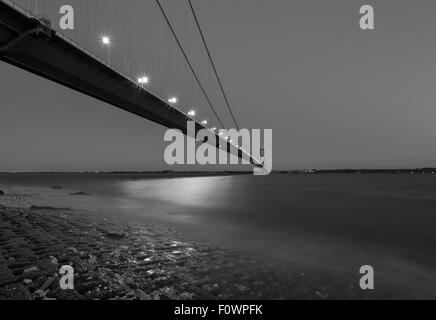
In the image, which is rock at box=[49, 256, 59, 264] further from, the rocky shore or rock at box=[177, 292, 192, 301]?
rock at box=[177, 292, 192, 301]

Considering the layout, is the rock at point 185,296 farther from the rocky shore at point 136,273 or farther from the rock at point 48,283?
the rock at point 48,283

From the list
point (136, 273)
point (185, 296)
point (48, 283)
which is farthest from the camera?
point (136, 273)

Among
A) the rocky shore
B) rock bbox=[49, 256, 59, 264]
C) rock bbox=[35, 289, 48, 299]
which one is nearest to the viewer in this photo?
rock bbox=[35, 289, 48, 299]

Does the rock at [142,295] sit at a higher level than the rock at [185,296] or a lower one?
higher

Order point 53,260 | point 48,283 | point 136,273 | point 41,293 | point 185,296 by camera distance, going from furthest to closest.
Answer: point 53,260, point 136,273, point 185,296, point 48,283, point 41,293

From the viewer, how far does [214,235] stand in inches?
429

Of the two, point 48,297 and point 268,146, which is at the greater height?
point 268,146

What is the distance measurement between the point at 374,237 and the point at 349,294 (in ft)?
26.0

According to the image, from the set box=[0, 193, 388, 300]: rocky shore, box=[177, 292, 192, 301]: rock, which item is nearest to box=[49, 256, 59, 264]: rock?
box=[0, 193, 388, 300]: rocky shore

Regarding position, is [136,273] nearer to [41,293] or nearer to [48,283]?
[48,283]

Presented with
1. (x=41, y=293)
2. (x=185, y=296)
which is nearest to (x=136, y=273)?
(x=185, y=296)

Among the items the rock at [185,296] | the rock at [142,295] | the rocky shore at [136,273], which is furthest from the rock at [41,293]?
the rock at [185,296]
